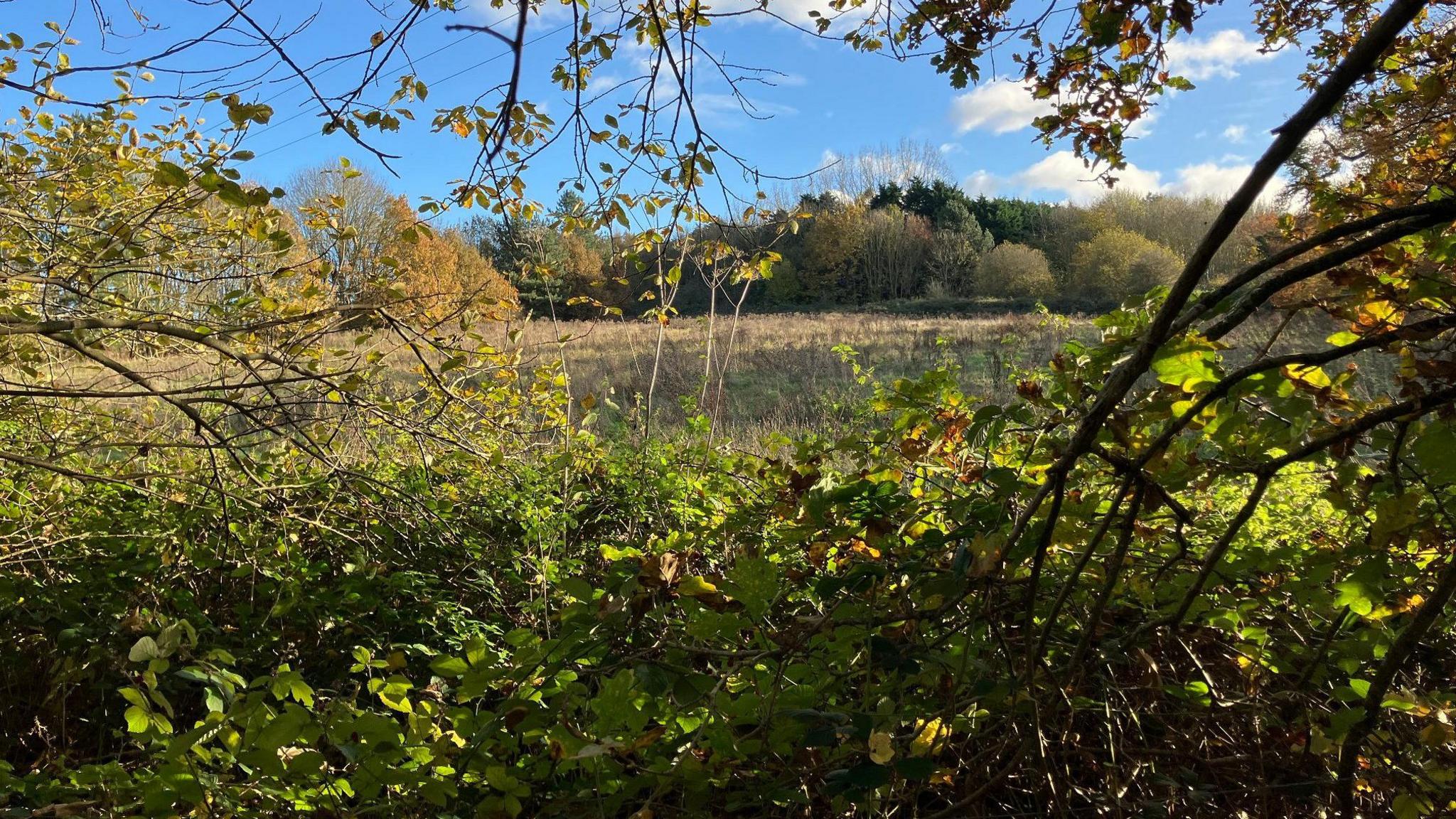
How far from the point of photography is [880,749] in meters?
1.08

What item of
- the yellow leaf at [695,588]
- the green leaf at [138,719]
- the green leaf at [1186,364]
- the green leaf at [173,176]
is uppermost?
the green leaf at [173,176]

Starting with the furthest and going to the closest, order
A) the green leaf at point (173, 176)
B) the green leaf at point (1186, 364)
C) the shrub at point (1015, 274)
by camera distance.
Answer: the shrub at point (1015, 274)
the green leaf at point (173, 176)
the green leaf at point (1186, 364)

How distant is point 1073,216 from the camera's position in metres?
33.6

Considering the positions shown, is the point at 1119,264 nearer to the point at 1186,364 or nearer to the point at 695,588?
the point at 1186,364

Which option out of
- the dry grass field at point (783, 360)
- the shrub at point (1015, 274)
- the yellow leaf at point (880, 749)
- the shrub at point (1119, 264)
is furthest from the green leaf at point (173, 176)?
the shrub at point (1015, 274)

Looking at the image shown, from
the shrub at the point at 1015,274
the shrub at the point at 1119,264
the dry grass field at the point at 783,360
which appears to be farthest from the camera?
the shrub at the point at 1015,274

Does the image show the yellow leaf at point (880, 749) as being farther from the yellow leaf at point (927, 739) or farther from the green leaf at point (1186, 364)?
the green leaf at point (1186, 364)

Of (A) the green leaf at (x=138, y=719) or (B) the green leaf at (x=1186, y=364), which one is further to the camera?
(A) the green leaf at (x=138, y=719)

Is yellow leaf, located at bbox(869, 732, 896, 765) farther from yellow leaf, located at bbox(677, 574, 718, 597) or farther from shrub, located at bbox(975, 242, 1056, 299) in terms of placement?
shrub, located at bbox(975, 242, 1056, 299)

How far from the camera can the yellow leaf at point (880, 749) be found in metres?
1.07

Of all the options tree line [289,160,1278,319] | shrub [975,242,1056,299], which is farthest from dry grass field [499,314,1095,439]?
shrub [975,242,1056,299]

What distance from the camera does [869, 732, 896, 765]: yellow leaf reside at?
3.51 feet

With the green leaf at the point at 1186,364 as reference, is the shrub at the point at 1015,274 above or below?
above

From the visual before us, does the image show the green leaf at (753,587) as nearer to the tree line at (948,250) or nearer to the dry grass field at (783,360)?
the dry grass field at (783,360)
